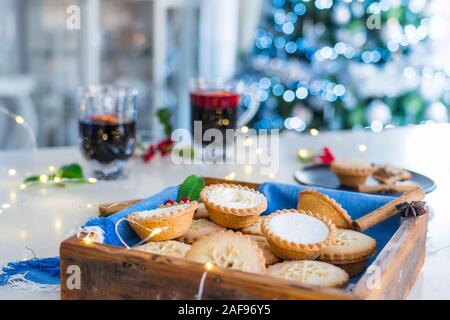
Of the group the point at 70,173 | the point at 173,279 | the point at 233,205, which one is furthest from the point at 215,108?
the point at 173,279

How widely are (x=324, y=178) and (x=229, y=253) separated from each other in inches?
31.1

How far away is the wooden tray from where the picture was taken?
0.76m

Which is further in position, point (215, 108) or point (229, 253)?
point (215, 108)

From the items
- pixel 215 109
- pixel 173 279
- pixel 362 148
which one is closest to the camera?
pixel 173 279

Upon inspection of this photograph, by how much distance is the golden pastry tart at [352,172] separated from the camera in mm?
1509

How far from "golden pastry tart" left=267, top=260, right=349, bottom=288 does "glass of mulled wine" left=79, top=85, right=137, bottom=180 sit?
806mm

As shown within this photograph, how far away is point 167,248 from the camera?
0.94m

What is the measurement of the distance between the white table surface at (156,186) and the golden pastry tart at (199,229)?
0.21 meters

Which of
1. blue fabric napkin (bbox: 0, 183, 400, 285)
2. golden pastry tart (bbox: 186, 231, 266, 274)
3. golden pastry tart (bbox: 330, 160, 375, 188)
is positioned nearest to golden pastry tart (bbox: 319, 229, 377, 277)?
blue fabric napkin (bbox: 0, 183, 400, 285)

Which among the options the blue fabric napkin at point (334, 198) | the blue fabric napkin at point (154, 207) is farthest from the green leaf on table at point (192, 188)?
the blue fabric napkin at point (334, 198)

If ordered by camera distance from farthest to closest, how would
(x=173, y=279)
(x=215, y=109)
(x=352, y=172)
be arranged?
(x=215, y=109) → (x=352, y=172) → (x=173, y=279)

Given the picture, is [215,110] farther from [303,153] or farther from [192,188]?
[192,188]

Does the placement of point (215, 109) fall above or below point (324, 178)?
above
